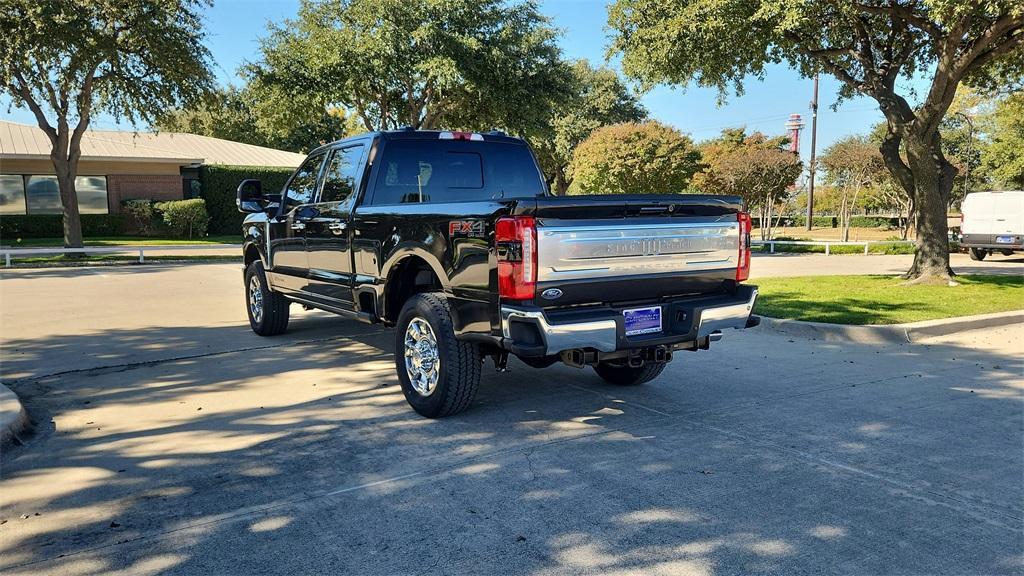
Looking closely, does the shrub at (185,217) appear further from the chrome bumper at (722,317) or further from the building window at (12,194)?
the chrome bumper at (722,317)

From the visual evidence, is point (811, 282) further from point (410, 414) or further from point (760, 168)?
point (760, 168)

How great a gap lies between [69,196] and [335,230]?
1961cm

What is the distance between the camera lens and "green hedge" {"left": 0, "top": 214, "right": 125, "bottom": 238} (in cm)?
2883

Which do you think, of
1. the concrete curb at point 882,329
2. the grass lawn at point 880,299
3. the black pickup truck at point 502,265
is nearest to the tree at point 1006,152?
the grass lawn at point 880,299

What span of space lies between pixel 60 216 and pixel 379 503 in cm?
3145

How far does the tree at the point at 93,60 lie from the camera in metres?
18.9

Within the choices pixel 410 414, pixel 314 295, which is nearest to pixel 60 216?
pixel 314 295

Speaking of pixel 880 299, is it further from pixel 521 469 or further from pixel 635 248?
pixel 521 469

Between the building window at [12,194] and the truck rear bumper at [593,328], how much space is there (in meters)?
31.9

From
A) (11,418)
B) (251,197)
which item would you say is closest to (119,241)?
(251,197)

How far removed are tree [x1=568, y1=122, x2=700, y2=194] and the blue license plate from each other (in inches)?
1097

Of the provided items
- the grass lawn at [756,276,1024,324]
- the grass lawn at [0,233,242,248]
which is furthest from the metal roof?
the grass lawn at [756,276,1024,324]

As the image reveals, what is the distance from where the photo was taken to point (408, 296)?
241 inches

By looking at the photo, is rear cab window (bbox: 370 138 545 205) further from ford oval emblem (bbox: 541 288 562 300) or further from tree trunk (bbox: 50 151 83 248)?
tree trunk (bbox: 50 151 83 248)
